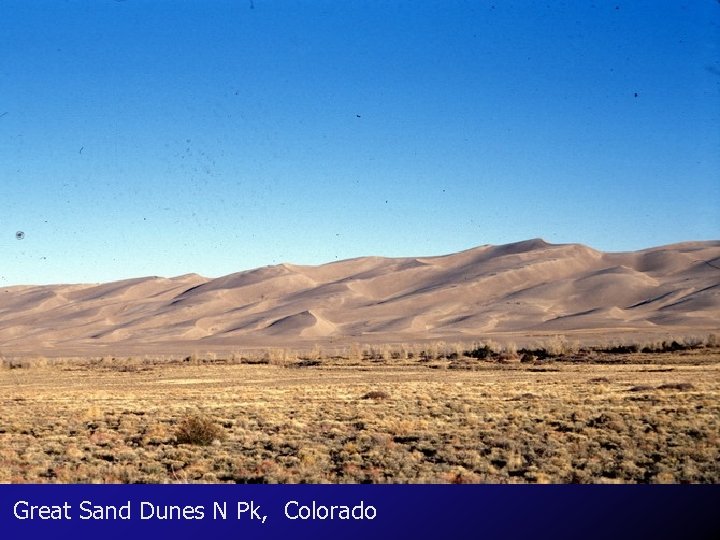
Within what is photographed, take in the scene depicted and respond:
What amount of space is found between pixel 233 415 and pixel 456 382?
1564 cm

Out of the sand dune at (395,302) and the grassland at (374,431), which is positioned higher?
the sand dune at (395,302)

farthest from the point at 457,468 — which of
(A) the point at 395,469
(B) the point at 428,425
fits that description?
(B) the point at 428,425

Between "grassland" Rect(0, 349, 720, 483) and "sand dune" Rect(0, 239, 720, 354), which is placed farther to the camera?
"sand dune" Rect(0, 239, 720, 354)

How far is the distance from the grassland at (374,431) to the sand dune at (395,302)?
2293 inches

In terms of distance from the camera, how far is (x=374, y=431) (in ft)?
58.9

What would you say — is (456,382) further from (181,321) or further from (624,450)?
(181,321)

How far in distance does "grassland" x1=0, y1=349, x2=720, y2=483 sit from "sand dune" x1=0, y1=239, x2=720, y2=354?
58236 millimetres

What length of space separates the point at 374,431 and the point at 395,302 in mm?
121079

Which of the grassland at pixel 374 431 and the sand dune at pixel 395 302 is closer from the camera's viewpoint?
the grassland at pixel 374 431

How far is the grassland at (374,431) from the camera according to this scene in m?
13.0

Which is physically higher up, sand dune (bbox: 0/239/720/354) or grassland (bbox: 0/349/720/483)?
sand dune (bbox: 0/239/720/354)

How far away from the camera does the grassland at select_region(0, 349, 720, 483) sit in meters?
13.0

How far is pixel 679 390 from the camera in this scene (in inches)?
1065

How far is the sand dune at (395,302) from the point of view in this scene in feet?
352
